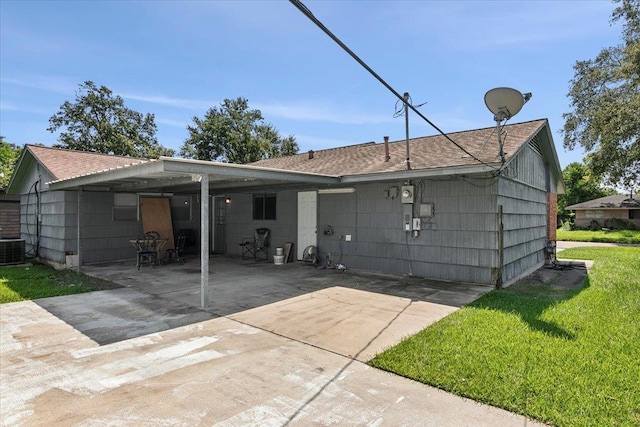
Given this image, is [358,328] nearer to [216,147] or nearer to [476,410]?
[476,410]

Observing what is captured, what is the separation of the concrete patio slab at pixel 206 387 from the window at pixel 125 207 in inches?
265

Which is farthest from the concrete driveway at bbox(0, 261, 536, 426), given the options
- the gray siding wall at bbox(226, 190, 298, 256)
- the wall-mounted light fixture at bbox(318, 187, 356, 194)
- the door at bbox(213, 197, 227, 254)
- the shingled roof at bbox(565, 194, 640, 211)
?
the shingled roof at bbox(565, 194, 640, 211)

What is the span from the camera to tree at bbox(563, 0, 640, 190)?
52.3 ft

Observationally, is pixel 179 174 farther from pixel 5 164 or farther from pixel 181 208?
pixel 5 164

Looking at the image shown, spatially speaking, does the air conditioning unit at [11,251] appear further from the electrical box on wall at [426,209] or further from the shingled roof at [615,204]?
the shingled roof at [615,204]

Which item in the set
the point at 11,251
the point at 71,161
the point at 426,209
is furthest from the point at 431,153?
the point at 11,251

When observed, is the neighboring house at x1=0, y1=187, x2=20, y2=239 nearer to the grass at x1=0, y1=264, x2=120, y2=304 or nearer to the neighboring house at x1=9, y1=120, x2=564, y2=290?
the neighboring house at x1=9, y1=120, x2=564, y2=290

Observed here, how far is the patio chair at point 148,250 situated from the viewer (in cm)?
909

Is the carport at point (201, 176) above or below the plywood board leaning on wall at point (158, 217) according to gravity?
above

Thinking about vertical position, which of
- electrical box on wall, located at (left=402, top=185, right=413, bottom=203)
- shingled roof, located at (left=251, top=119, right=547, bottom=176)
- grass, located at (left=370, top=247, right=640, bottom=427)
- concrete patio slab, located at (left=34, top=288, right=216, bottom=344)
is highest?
shingled roof, located at (left=251, top=119, right=547, bottom=176)

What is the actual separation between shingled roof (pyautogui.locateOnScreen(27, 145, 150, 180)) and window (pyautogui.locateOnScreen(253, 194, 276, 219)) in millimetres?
Answer: 3373

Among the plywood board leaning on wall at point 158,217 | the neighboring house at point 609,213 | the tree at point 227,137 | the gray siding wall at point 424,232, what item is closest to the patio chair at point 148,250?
the plywood board leaning on wall at point 158,217

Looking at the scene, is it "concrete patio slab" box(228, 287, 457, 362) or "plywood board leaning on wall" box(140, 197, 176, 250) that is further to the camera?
"plywood board leaning on wall" box(140, 197, 176, 250)

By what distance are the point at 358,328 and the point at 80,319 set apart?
12.4 feet
